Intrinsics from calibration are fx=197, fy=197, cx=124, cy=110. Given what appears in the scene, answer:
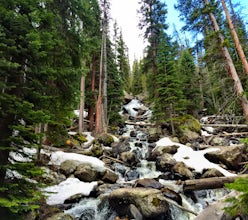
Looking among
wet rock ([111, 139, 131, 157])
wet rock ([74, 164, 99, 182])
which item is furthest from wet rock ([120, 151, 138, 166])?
wet rock ([74, 164, 99, 182])

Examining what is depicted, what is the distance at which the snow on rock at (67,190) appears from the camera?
721 centimetres

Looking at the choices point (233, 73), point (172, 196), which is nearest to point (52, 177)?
point (172, 196)

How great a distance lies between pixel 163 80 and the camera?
1786 centimetres

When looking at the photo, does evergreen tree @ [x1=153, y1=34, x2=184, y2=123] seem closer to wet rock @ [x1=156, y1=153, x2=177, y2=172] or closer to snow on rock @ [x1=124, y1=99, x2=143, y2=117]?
wet rock @ [x1=156, y1=153, x2=177, y2=172]

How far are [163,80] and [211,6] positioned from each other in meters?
8.12

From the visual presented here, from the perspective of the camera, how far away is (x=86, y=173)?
9.12 m

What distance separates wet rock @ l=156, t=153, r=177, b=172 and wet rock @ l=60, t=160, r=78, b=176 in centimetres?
508

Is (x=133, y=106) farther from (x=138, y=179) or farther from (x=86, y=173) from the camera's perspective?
(x=86, y=173)

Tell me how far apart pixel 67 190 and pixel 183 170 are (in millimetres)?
6023

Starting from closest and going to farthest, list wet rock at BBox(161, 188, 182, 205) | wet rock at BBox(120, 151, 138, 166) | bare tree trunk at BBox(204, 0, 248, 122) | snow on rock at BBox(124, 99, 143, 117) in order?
1. wet rock at BBox(161, 188, 182, 205)
2. bare tree trunk at BBox(204, 0, 248, 122)
3. wet rock at BBox(120, 151, 138, 166)
4. snow on rock at BBox(124, 99, 143, 117)

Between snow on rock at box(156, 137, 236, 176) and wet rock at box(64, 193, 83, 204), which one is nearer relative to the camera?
wet rock at box(64, 193, 83, 204)

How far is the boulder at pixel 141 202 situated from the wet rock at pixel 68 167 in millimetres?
2822

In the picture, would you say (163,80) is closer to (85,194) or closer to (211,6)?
(211,6)

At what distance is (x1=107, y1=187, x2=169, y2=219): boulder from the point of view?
6242mm
